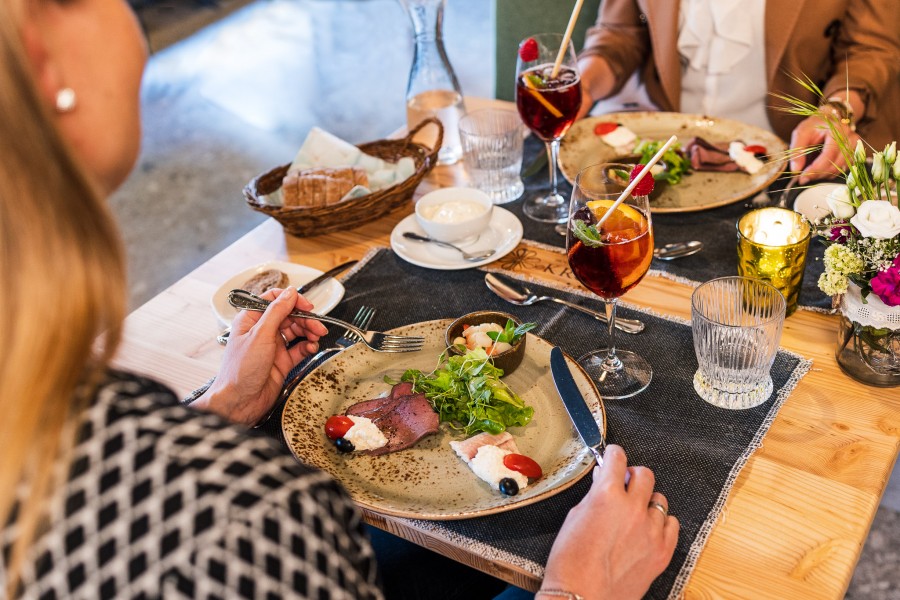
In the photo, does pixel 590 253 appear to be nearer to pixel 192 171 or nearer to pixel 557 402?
pixel 557 402

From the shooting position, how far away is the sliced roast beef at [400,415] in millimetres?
1081

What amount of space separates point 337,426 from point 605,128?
103 centimetres

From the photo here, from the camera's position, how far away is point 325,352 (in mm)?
1287

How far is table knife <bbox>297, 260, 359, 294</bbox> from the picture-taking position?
1.43 meters

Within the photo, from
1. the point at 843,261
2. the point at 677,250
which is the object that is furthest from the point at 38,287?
the point at 677,250

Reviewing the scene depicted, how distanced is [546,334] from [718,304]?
267mm

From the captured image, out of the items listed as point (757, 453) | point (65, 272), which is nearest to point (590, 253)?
point (757, 453)

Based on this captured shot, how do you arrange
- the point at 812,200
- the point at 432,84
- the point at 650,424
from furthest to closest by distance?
the point at 432,84 < the point at 812,200 < the point at 650,424

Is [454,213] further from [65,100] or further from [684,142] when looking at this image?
[65,100]

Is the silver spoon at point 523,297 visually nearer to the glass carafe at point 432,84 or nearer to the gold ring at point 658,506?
the gold ring at point 658,506

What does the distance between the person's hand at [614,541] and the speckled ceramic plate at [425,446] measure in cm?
5

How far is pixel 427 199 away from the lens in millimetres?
1602

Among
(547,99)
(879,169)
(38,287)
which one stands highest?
(38,287)

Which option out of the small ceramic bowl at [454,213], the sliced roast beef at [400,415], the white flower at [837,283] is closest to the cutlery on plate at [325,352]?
the sliced roast beef at [400,415]
